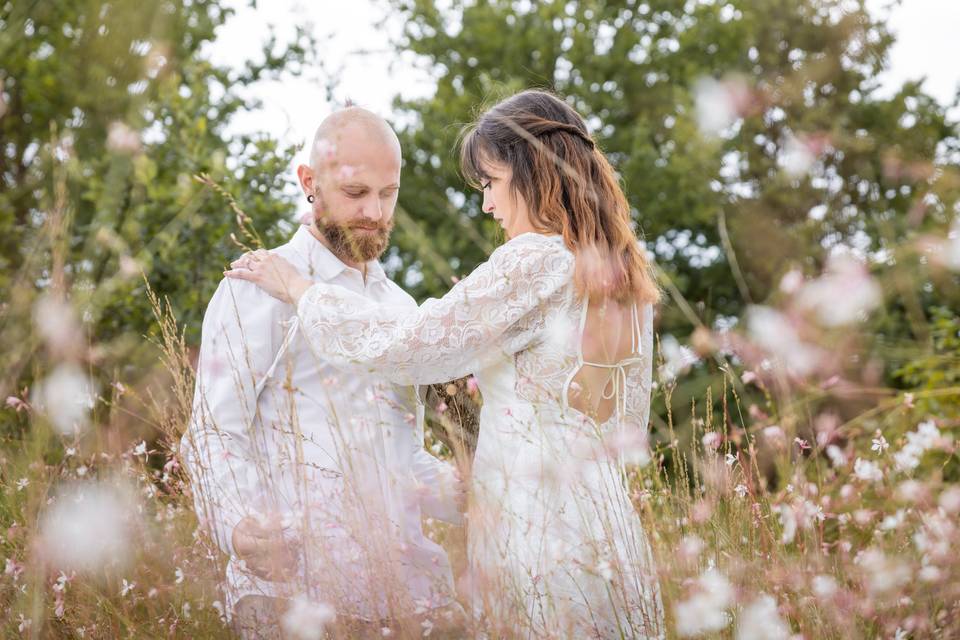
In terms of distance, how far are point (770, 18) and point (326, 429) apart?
42.8 feet

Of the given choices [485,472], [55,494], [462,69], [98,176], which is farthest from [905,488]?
[462,69]

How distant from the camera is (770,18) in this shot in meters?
14.0

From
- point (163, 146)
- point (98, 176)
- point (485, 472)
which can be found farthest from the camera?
point (98, 176)

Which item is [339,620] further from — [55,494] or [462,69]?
[462,69]

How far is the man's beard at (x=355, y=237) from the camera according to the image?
10.0 ft

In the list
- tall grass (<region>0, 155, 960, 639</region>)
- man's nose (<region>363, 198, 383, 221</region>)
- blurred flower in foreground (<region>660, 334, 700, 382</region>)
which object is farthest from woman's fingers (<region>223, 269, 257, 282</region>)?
blurred flower in foreground (<region>660, 334, 700, 382</region>)

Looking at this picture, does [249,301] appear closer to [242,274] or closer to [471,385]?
[242,274]

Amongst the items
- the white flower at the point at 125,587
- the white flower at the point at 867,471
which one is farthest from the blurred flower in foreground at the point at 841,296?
the white flower at the point at 125,587

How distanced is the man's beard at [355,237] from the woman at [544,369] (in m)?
0.36

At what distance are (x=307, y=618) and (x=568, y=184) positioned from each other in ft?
4.58

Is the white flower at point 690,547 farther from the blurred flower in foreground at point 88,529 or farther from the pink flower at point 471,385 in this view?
the blurred flower in foreground at point 88,529

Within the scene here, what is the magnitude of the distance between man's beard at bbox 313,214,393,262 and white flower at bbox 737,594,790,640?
1593 mm

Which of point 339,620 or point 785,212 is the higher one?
point 785,212

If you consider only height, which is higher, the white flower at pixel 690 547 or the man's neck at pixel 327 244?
the man's neck at pixel 327 244
